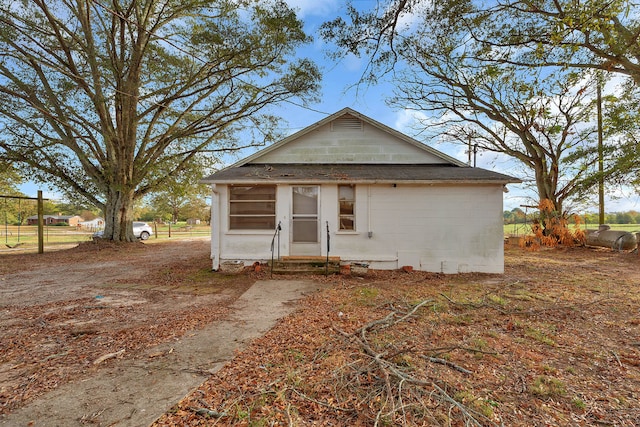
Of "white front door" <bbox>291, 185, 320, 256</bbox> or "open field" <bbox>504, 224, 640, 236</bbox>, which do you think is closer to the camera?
"white front door" <bbox>291, 185, 320, 256</bbox>

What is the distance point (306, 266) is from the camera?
818cm

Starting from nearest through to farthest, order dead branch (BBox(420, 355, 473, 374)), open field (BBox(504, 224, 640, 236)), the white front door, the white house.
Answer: dead branch (BBox(420, 355, 473, 374)) < the white house < the white front door < open field (BBox(504, 224, 640, 236))

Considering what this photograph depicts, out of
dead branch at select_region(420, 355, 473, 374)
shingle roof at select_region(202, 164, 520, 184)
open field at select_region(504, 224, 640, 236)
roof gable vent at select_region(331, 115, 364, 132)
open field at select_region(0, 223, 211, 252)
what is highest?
roof gable vent at select_region(331, 115, 364, 132)

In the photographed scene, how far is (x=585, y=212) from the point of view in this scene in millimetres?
15391

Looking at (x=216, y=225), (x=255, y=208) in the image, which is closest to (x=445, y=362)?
(x=255, y=208)

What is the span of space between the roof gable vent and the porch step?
477 cm

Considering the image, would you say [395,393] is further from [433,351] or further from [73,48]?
[73,48]

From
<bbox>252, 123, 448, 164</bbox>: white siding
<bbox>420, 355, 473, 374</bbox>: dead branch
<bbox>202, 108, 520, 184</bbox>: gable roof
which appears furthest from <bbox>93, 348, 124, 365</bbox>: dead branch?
<bbox>252, 123, 448, 164</bbox>: white siding

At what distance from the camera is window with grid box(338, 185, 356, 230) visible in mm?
8625

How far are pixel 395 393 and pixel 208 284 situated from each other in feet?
19.5

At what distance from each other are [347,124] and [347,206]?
3.30 metres

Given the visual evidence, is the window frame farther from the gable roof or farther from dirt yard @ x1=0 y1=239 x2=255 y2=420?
dirt yard @ x1=0 y1=239 x2=255 y2=420

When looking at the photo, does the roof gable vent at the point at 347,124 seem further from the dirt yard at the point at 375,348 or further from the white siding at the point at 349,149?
the dirt yard at the point at 375,348

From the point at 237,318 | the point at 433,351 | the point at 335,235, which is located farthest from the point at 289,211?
the point at 433,351
